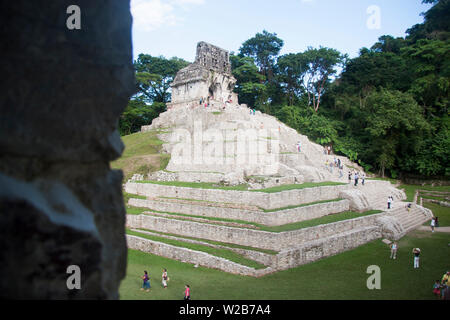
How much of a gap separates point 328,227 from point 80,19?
1387 cm

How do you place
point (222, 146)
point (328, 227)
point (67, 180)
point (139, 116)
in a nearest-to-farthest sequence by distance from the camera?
point (67, 180) < point (328, 227) < point (222, 146) < point (139, 116)

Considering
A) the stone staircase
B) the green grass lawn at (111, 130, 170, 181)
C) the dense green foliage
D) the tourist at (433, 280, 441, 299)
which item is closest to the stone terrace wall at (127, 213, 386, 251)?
the stone staircase

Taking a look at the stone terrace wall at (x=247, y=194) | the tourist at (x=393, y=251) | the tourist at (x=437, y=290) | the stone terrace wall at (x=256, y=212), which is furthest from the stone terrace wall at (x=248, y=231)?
the tourist at (x=437, y=290)

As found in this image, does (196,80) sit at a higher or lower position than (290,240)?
higher

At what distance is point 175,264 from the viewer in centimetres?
1253

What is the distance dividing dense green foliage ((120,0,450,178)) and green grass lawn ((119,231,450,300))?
1672 cm

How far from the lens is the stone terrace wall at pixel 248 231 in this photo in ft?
41.2

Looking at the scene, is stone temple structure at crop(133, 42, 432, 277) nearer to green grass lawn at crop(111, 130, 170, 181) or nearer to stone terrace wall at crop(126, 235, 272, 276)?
stone terrace wall at crop(126, 235, 272, 276)

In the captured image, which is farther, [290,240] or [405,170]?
[405,170]

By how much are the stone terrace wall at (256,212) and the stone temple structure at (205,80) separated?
2066cm

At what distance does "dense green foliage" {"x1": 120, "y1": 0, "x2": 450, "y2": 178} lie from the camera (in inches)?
1127

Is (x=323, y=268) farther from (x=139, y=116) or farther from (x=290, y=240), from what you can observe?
(x=139, y=116)

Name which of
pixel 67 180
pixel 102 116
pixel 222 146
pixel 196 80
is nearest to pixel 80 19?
pixel 102 116

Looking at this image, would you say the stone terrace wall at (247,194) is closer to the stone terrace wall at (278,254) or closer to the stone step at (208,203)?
the stone step at (208,203)
